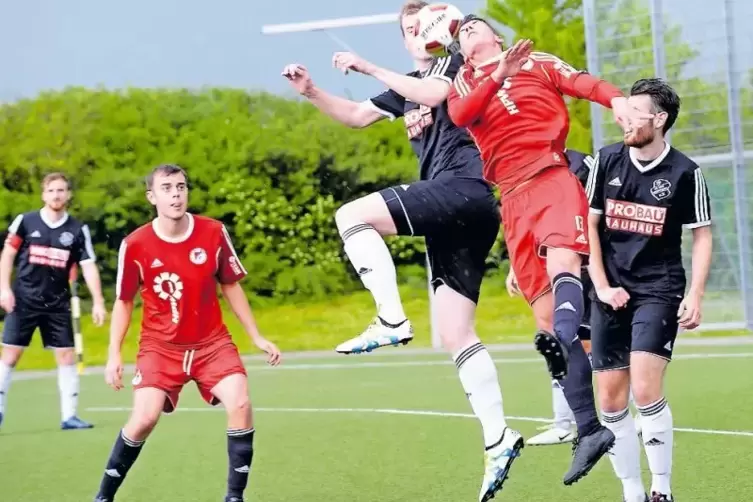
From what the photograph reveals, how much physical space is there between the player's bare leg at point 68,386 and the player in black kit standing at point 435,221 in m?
6.20

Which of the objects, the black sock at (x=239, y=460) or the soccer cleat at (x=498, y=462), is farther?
the black sock at (x=239, y=460)

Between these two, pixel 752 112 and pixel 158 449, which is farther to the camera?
pixel 752 112

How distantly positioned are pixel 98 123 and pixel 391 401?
1327cm

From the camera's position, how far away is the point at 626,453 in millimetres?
6930

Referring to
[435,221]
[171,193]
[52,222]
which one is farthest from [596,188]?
[52,222]

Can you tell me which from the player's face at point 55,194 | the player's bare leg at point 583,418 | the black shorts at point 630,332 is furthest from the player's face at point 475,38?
the player's face at point 55,194

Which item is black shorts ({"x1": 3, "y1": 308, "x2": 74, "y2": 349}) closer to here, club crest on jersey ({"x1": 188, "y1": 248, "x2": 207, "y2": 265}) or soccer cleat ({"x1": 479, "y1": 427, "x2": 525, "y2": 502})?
club crest on jersey ({"x1": 188, "y1": 248, "x2": 207, "y2": 265})

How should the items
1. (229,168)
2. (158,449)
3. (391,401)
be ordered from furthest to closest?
(229,168) < (391,401) < (158,449)

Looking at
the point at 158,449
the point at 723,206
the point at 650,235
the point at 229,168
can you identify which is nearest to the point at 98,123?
the point at 229,168

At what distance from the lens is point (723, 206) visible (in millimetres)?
19984

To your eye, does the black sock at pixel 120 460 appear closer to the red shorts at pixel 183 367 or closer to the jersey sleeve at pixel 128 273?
the red shorts at pixel 183 367

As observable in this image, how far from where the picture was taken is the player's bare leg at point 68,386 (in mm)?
12570

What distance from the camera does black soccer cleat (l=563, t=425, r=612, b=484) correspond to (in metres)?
6.23

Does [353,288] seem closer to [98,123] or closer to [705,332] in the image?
[98,123]
